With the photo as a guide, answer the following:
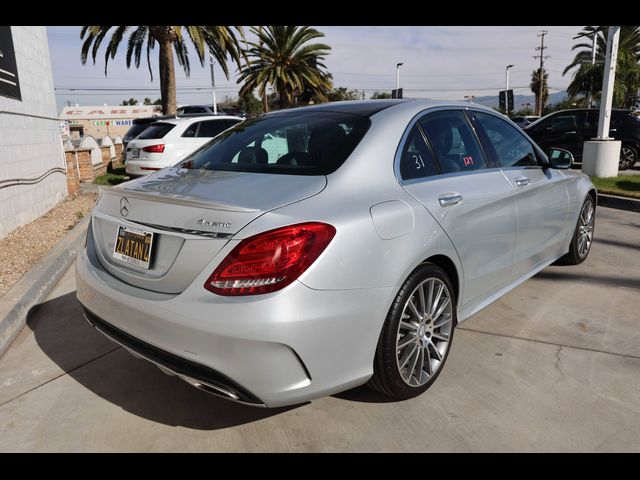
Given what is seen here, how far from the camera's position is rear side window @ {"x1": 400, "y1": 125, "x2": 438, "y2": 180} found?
2744mm

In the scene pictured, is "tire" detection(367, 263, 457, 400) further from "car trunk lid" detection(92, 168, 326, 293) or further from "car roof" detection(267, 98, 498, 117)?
"car roof" detection(267, 98, 498, 117)

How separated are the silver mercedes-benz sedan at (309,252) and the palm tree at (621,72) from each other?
104ft

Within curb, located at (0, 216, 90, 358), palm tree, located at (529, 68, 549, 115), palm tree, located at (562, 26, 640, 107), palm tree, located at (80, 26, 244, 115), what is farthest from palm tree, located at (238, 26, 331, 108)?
palm tree, located at (529, 68, 549, 115)

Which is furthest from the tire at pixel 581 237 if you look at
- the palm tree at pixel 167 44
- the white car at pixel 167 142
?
the palm tree at pixel 167 44

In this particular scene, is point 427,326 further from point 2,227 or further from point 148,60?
point 148,60

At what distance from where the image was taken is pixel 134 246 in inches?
94.7

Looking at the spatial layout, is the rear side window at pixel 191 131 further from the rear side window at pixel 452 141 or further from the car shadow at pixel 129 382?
the rear side window at pixel 452 141

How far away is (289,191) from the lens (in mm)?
2303

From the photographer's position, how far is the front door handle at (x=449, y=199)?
2754 mm

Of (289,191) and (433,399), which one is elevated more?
(289,191)

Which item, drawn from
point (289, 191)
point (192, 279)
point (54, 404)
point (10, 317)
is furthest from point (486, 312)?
point (10, 317)

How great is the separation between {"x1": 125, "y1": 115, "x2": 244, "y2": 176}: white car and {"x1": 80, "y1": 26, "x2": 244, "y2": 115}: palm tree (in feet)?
21.9
